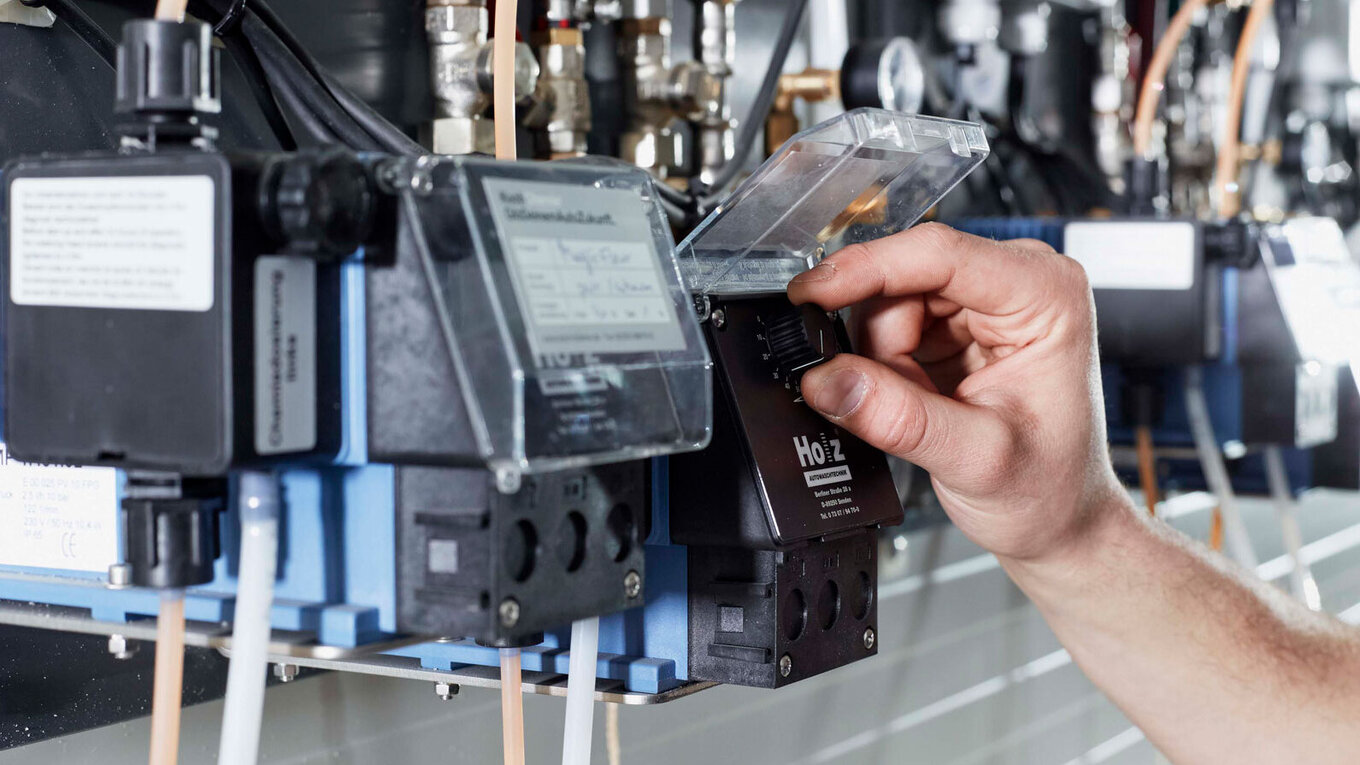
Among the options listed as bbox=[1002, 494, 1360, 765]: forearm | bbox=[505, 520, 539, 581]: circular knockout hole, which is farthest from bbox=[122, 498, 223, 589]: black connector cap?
bbox=[1002, 494, 1360, 765]: forearm

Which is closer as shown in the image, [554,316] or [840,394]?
[554,316]

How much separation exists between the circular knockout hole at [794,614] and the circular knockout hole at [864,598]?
4cm

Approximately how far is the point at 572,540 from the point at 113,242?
188 millimetres

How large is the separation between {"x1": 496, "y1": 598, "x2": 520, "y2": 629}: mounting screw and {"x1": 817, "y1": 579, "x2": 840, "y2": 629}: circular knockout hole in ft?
0.60

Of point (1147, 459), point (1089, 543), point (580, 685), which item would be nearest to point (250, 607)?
point (580, 685)

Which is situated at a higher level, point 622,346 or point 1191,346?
point 622,346

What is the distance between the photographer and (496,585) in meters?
0.47

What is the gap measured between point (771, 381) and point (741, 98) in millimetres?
618

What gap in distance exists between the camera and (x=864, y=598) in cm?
65

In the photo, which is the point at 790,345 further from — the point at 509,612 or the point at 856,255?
the point at 509,612

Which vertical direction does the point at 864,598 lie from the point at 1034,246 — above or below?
below

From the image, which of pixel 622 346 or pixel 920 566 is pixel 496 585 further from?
pixel 920 566

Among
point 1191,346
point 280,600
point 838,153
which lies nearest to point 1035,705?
point 1191,346

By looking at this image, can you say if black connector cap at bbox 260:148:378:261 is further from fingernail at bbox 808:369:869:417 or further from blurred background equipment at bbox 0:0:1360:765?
fingernail at bbox 808:369:869:417
